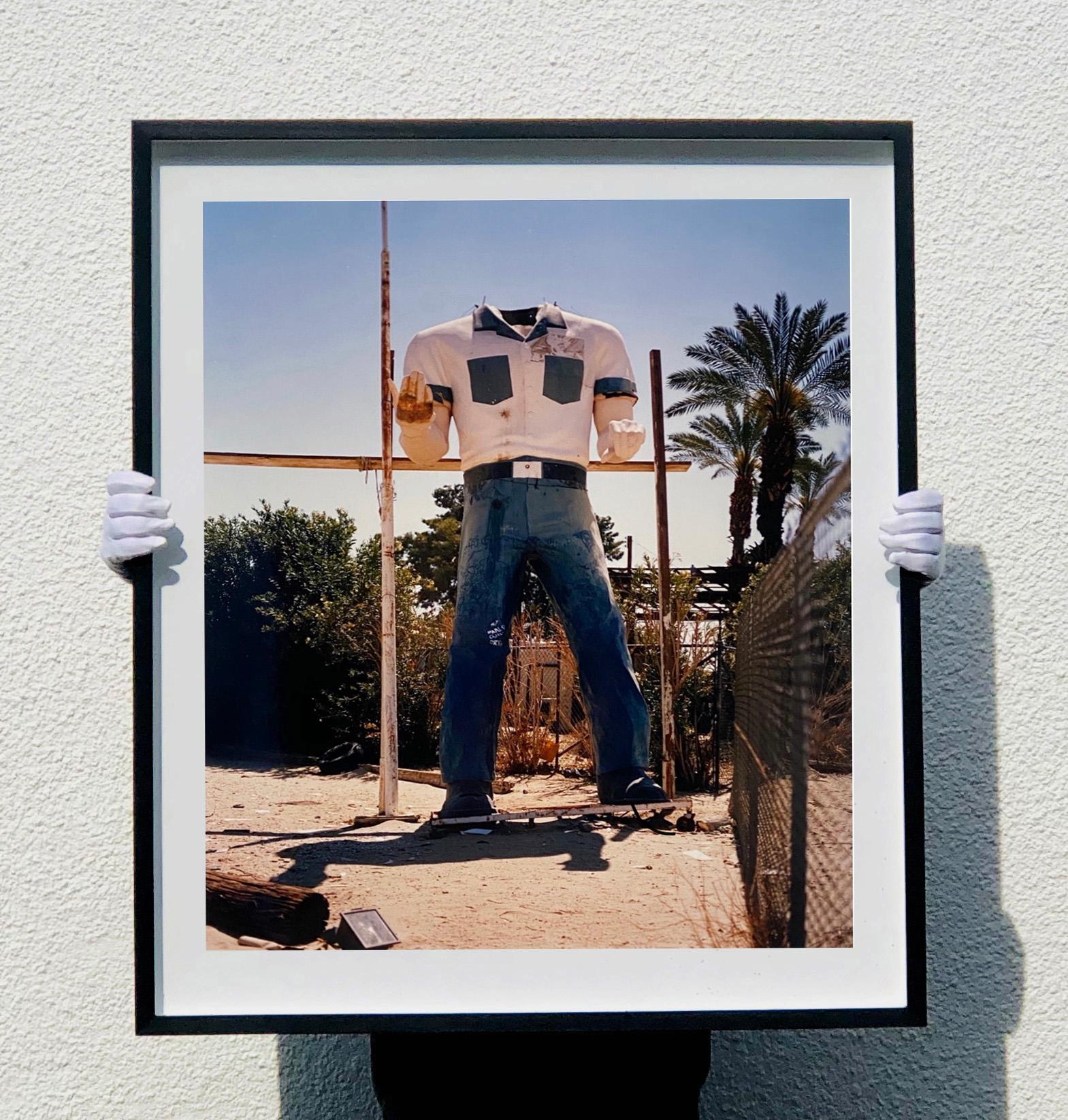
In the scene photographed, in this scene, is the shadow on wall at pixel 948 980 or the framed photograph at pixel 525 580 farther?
the shadow on wall at pixel 948 980

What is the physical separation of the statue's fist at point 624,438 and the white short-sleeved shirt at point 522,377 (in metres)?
0.03

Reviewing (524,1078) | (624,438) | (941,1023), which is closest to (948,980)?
(941,1023)

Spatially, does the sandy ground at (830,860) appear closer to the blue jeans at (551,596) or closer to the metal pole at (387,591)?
the blue jeans at (551,596)

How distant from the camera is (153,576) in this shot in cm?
144

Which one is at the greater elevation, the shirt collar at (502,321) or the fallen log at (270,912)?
the shirt collar at (502,321)

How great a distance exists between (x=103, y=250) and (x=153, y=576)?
0.80 m

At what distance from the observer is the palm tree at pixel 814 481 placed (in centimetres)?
147

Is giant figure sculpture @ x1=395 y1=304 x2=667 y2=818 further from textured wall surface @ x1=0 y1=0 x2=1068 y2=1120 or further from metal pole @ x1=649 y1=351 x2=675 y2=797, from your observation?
textured wall surface @ x1=0 y1=0 x2=1068 y2=1120

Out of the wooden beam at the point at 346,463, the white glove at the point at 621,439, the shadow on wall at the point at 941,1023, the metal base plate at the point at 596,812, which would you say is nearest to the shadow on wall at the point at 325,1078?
A: the shadow on wall at the point at 941,1023

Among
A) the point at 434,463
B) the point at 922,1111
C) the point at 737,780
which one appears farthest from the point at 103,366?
the point at 922,1111

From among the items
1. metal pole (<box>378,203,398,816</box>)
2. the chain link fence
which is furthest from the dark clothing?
metal pole (<box>378,203,398,816</box>)

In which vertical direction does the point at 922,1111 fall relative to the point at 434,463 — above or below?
below

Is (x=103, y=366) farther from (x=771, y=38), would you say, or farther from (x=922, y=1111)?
(x=922, y=1111)

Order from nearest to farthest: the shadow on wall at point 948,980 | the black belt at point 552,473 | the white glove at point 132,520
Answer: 1. the white glove at point 132,520
2. the black belt at point 552,473
3. the shadow on wall at point 948,980
